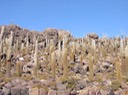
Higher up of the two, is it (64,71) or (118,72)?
(64,71)

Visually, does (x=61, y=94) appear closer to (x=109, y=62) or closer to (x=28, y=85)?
(x=28, y=85)

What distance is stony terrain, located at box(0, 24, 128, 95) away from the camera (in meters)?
22.0

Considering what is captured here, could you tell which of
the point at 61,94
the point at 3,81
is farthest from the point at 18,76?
Result: the point at 61,94

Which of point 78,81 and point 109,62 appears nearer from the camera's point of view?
point 78,81

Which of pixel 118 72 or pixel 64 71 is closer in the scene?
pixel 118 72

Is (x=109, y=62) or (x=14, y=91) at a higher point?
(x=109, y=62)

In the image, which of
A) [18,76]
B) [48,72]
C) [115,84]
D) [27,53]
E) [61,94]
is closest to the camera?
[61,94]

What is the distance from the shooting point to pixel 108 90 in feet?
73.4

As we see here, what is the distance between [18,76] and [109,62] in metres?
11.4

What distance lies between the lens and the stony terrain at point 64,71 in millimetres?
21969

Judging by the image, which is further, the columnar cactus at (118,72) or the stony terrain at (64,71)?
the columnar cactus at (118,72)

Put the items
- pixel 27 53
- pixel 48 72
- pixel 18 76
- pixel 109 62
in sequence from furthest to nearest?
pixel 27 53
pixel 109 62
pixel 48 72
pixel 18 76

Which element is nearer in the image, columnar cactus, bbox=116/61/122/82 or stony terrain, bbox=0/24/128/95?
stony terrain, bbox=0/24/128/95

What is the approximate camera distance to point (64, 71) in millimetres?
26531
